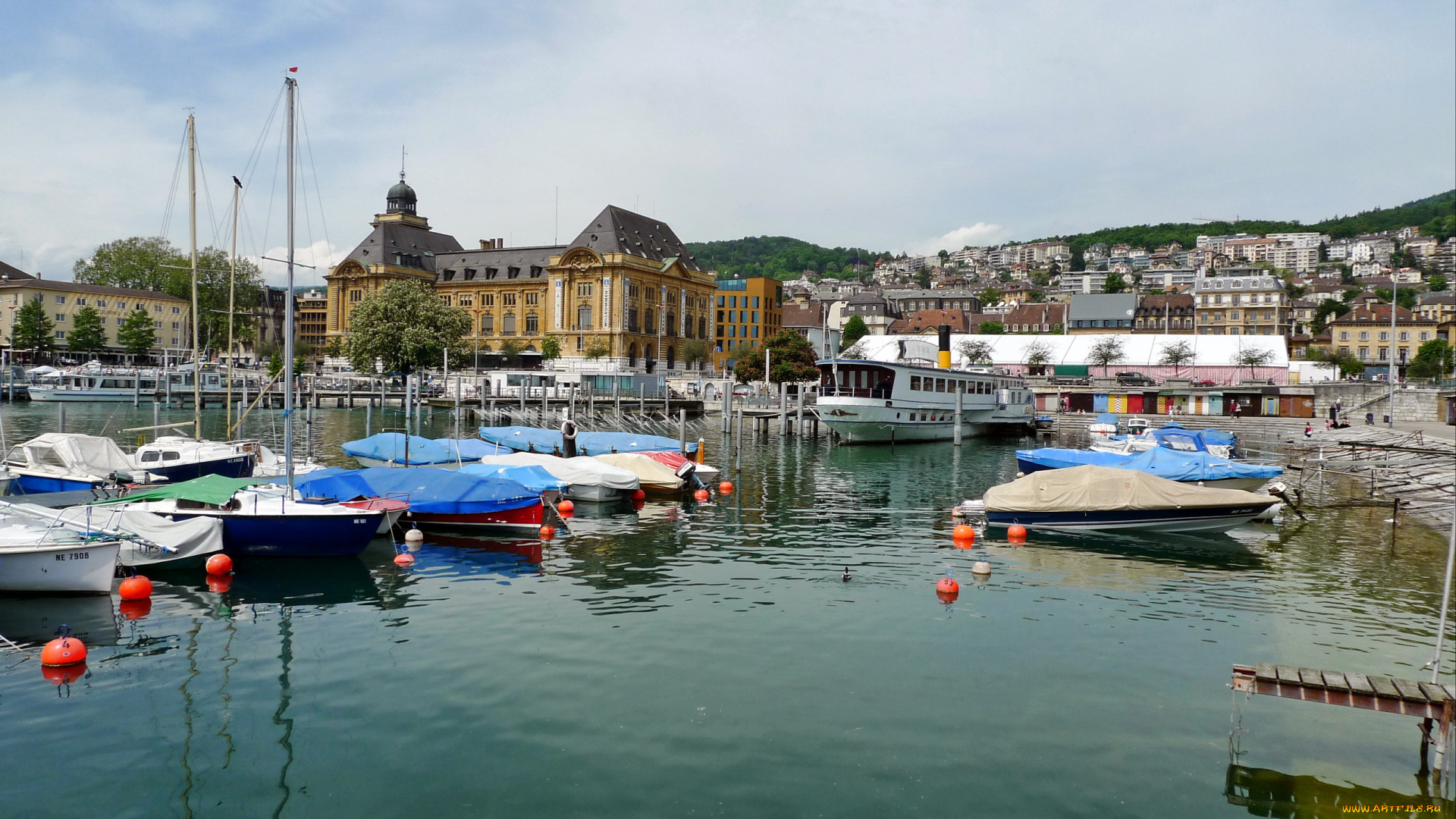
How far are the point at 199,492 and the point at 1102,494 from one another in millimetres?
24620

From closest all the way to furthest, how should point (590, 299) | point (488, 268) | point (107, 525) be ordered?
point (107, 525)
point (590, 299)
point (488, 268)

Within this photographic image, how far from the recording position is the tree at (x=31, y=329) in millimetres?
123062

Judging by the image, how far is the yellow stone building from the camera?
120062 millimetres

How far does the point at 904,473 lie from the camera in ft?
144

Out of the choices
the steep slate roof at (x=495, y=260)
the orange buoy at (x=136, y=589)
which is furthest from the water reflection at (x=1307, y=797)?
the steep slate roof at (x=495, y=260)

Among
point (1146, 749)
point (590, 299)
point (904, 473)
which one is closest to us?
point (1146, 749)

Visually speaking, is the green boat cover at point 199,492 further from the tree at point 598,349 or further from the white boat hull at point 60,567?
the tree at point 598,349

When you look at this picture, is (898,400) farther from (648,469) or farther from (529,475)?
(529,475)

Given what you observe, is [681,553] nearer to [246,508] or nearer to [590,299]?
[246,508]

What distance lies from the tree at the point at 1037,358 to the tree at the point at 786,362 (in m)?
29.3

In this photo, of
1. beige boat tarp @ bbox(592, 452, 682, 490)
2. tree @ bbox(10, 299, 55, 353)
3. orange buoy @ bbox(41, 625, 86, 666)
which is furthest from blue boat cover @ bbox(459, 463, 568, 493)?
tree @ bbox(10, 299, 55, 353)

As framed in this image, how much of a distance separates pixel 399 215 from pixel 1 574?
424 ft

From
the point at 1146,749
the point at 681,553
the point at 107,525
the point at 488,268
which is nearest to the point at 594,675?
the point at 1146,749

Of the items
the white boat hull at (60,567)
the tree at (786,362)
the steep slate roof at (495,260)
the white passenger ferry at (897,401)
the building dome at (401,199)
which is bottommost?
the white boat hull at (60,567)
